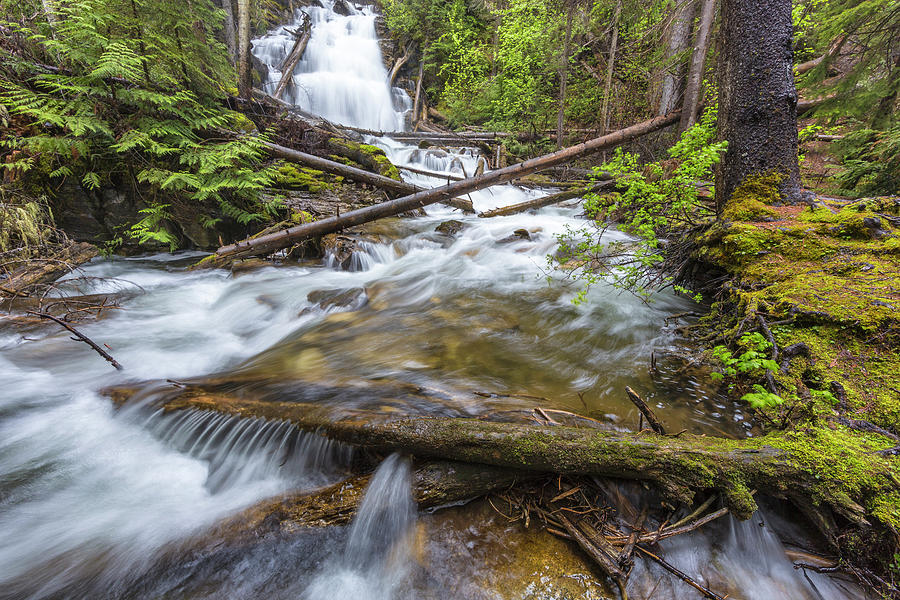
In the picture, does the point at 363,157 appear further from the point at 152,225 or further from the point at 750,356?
the point at 750,356

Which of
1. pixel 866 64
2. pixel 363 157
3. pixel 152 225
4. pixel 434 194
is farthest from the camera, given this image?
pixel 363 157

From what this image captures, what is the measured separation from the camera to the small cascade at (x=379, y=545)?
1715mm

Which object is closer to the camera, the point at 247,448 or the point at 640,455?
the point at 640,455

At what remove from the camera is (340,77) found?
778 inches

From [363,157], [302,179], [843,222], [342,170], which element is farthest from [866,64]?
[302,179]

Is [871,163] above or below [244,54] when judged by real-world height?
below

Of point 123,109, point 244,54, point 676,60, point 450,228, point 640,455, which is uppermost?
point 244,54

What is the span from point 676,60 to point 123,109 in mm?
10560

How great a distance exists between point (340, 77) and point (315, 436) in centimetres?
2301

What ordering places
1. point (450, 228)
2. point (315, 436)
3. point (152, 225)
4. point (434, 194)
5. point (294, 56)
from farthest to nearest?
1. point (294, 56)
2. point (450, 228)
3. point (434, 194)
4. point (152, 225)
5. point (315, 436)

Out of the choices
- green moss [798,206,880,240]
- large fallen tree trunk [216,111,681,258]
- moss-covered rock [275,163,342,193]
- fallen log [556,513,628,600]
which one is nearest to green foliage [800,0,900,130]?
large fallen tree trunk [216,111,681,258]

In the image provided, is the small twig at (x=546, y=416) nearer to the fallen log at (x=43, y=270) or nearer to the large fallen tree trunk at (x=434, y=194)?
the large fallen tree trunk at (x=434, y=194)

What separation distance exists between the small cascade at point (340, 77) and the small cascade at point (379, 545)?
775 inches

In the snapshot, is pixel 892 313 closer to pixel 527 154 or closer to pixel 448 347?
pixel 448 347
